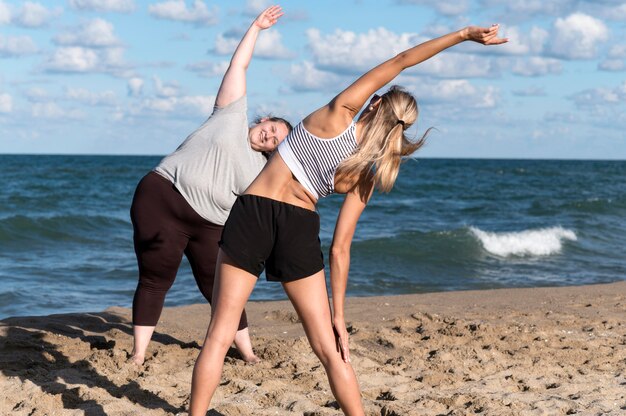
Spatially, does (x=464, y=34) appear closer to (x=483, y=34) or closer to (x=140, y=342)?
(x=483, y=34)

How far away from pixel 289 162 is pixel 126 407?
1.93 metres

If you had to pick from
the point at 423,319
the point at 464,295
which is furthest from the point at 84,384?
the point at 464,295

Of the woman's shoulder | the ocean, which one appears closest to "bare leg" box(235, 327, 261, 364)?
the ocean

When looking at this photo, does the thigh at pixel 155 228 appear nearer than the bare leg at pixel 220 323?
No

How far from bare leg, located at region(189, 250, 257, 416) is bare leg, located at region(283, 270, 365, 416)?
217 millimetres

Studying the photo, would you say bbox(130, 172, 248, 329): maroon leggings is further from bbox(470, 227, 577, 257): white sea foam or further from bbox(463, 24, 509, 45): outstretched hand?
bbox(470, 227, 577, 257): white sea foam

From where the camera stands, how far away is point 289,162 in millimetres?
3510

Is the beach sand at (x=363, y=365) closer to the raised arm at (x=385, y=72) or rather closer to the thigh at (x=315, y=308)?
the thigh at (x=315, y=308)

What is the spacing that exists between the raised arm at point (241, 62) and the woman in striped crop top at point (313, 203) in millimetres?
1465

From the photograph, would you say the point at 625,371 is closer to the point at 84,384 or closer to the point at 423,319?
the point at 423,319

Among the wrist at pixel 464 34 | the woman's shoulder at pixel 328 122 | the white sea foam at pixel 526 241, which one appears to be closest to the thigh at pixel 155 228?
the woman's shoulder at pixel 328 122

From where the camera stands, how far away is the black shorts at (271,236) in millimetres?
3510

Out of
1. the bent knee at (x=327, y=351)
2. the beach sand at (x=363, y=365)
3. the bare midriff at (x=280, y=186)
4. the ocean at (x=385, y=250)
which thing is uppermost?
the bare midriff at (x=280, y=186)

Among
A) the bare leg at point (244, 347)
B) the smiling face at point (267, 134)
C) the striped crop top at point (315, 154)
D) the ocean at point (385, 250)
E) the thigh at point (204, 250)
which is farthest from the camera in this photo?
the ocean at point (385, 250)
